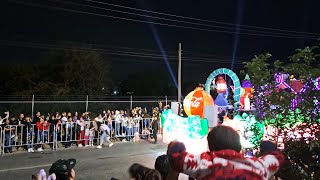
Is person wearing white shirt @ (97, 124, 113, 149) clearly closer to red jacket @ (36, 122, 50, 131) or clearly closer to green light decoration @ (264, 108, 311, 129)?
red jacket @ (36, 122, 50, 131)

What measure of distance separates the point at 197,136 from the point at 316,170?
7178 millimetres

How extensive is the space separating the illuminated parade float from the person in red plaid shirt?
1293 millimetres

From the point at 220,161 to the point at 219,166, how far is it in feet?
0.13

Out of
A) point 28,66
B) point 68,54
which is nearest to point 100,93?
point 68,54

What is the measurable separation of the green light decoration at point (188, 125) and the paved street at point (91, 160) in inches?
57.2

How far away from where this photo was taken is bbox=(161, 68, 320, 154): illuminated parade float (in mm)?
3740

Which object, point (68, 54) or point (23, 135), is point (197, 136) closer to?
point (23, 135)

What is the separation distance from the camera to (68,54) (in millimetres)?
26625

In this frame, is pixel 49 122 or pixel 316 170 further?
pixel 49 122

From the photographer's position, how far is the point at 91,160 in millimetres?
12094

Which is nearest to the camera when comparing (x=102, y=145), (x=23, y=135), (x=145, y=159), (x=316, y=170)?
(x=316, y=170)

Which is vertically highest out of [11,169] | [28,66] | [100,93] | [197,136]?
[28,66]

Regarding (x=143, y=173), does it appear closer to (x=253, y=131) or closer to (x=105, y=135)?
(x=253, y=131)

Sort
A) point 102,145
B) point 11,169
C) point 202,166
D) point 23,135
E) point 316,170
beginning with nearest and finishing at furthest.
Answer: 1. point 202,166
2. point 316,170
3. point 11,169
4. point 23,135
5. point 102,145
